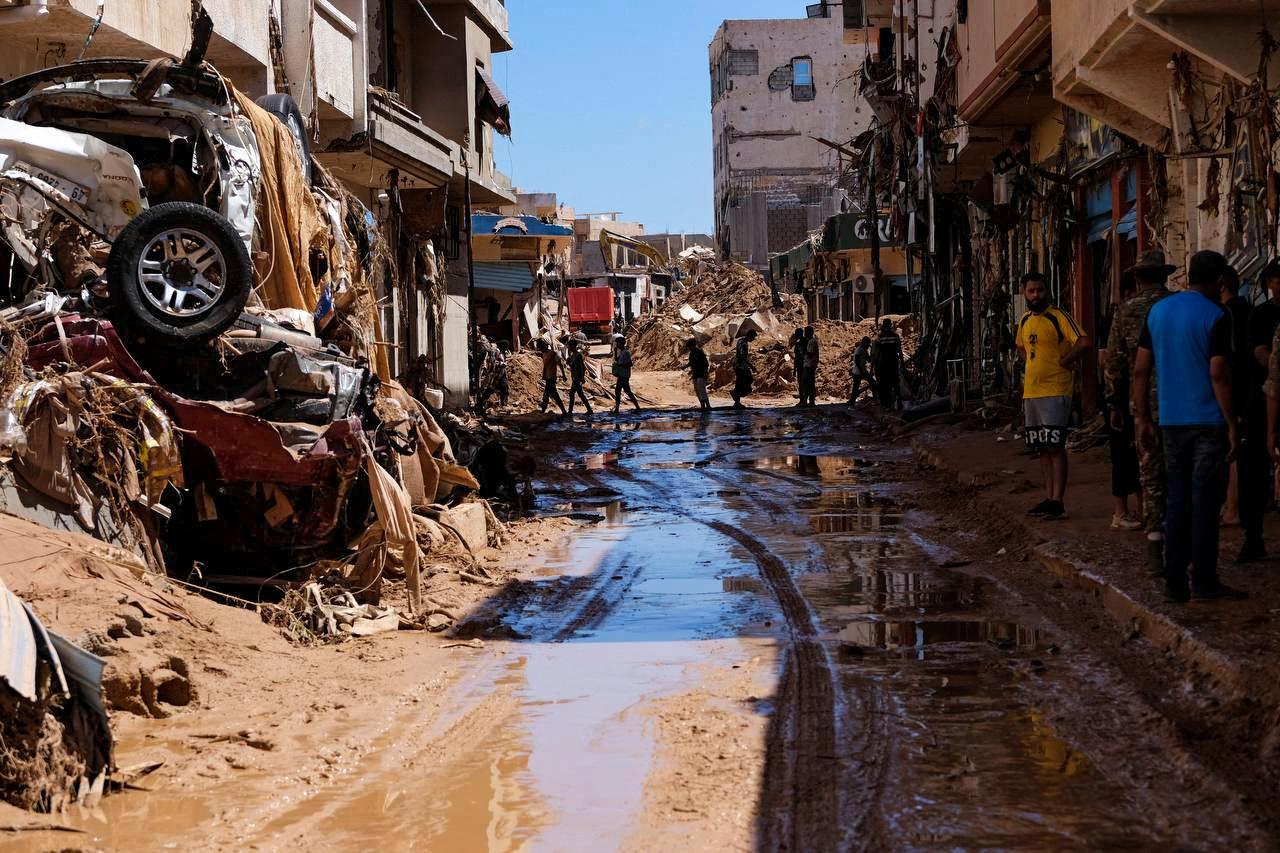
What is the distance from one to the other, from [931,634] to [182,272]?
5324mm

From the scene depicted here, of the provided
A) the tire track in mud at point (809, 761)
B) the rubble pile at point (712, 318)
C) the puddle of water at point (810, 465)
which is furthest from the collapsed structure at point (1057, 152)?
the rubble pile at point (712, 318)

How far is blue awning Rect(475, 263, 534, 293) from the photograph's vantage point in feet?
147

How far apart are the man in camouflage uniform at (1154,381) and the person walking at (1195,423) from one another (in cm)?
53

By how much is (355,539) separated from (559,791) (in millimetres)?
4919

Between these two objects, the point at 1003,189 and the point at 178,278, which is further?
the point at 1003,189

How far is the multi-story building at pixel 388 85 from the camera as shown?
44.2 ft

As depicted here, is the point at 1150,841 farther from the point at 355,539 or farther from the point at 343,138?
the point at 343,138

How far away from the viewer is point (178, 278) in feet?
30.8

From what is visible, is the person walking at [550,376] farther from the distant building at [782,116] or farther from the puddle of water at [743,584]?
the distant building at [782,116]

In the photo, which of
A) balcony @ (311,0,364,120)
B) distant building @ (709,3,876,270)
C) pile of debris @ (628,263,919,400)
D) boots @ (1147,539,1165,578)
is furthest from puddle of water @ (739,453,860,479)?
distant building @ (709,3,876,270)

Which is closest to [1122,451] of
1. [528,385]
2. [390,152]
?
[390,152]

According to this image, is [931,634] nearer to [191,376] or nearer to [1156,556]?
[1156,556]

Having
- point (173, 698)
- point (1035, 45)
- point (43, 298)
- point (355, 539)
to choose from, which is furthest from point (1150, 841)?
point (1035, 45)

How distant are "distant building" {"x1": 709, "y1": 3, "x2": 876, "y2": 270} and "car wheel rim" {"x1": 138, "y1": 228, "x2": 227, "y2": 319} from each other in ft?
208
